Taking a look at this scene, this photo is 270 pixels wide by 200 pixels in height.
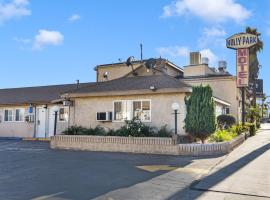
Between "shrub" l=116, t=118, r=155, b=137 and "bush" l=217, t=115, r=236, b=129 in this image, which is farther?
"bush" l=217, t=115, r=236, b=129

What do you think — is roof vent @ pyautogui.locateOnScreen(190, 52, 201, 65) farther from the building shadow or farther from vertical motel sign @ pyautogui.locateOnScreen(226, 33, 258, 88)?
the building shadow

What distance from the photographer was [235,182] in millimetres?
9578

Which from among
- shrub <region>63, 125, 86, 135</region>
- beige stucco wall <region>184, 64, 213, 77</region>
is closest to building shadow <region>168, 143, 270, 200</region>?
shrub <region>63, 125, 86, 135</region>

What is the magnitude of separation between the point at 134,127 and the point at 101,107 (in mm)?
3523

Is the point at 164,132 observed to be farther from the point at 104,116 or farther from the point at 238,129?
the point at 238,129

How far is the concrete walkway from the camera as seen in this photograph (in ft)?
27.0

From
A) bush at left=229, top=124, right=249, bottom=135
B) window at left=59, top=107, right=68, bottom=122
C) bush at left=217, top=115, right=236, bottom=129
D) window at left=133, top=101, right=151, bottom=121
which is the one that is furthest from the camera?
bush at left=217, top=115, right=236, bottom=129

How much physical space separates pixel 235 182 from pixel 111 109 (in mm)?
11545

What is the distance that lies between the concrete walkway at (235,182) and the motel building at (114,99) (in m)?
5.59

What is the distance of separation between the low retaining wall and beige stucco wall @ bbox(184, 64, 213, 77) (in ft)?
49.4

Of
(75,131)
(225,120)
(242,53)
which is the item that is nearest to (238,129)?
(225,120)

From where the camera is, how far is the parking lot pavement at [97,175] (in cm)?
830

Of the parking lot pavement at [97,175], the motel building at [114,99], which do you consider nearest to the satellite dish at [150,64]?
the motel building at [114,99]

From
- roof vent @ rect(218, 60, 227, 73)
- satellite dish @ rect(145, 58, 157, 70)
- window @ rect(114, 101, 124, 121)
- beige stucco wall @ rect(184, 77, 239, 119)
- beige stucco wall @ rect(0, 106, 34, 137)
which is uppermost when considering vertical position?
roof vent @ rect(218, 60, 227, 73)
